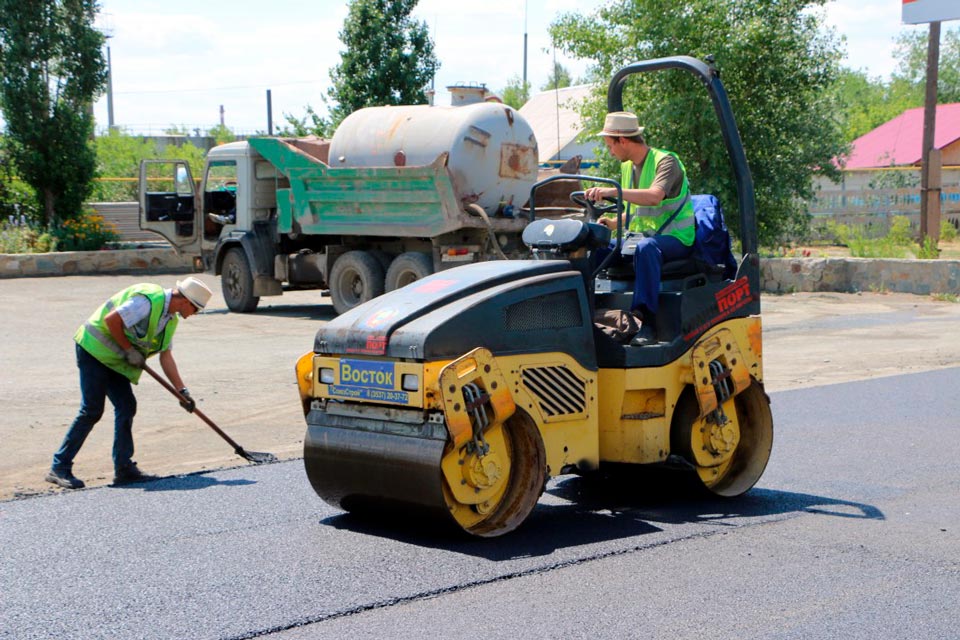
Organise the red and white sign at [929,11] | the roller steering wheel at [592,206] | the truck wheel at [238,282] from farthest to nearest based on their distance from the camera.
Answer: the red and white sign at [929,11] < the truck wheel at [238,282] < the roller steering wheel at [592,206]

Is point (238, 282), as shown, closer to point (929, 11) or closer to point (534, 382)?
point (534, 382)

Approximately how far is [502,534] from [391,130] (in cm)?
1127

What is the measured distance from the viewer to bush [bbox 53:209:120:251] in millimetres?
24500

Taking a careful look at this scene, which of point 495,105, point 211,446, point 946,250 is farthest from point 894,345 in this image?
point 946,250

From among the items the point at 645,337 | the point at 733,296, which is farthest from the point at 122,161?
the point at 645,337

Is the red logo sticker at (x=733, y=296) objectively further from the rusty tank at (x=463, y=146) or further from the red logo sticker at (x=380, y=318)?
the rusty tank at (x=463, y=146)

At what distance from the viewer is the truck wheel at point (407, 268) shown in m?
16.4

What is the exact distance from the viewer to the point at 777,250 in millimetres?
24297

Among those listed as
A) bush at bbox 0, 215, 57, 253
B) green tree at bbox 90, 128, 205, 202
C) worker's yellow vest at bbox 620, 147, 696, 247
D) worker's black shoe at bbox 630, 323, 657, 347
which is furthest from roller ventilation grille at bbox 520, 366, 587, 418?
green tree at bbox 90, 128, 205, 202

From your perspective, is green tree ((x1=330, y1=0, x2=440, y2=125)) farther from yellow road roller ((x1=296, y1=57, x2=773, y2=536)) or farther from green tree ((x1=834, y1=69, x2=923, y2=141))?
green tree ((x1=834, y1=69, x2=923, y2=141))

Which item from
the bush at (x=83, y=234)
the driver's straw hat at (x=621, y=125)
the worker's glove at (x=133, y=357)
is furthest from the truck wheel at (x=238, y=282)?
the driver's straw hat at (x=621, y=125)

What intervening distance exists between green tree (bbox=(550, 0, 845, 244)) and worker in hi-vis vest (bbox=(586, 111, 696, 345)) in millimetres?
13900

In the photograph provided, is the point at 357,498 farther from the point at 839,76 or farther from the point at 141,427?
the point at 839,76

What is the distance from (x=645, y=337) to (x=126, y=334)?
3207 millimetres
